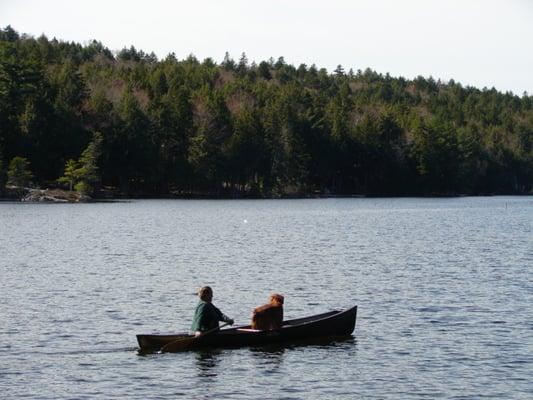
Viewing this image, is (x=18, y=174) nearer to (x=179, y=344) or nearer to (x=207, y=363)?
(x=179, y=344)

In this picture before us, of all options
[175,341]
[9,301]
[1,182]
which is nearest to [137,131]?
[1,182]

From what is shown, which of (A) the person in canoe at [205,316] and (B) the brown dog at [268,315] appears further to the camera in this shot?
(B) the brown dog at [268,315]

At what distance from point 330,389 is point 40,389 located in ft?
27.3

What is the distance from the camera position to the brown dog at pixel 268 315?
3117 centimetres

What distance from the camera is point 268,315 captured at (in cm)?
3120

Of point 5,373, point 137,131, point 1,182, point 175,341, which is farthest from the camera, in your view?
point 137,131

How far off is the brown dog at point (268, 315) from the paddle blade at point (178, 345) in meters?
2.29

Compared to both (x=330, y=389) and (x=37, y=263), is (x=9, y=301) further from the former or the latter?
(x=330, y=389)

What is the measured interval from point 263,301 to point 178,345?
1138 centimetres

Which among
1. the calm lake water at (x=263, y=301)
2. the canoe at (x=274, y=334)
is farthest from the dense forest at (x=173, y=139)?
the canoe at (x=274, y=334)

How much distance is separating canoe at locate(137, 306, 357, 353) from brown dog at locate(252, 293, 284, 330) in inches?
10.6

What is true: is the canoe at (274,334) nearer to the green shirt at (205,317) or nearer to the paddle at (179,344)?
the paddle at (179,344)

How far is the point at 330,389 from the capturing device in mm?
25906

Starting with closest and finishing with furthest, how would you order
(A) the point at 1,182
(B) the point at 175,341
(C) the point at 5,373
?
(C) the point at 5,373
(B) the point at 175,341
(A) the point at 1,182
